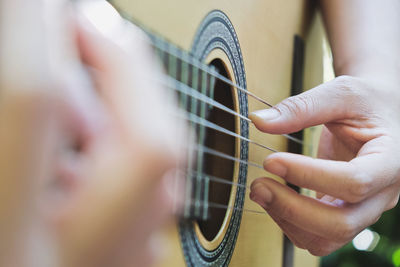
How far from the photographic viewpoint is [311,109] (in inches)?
27.3

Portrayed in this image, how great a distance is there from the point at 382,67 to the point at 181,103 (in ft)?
1.73

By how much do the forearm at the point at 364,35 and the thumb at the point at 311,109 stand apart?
0.51 ft

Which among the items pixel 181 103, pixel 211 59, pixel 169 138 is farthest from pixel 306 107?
pixel 169 138

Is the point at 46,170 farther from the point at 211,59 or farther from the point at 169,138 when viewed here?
the point at 211,59

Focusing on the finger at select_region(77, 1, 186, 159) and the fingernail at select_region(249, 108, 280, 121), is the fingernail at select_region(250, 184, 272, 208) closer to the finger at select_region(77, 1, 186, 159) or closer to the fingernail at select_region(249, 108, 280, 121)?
the fingernail at select_region(249, 108, 280, 121)

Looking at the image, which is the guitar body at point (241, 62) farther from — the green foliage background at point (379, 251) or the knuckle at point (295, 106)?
the green foliage background at point (379, 251)

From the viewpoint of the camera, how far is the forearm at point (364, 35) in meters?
0.92

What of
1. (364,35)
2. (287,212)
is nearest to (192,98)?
(287,212)

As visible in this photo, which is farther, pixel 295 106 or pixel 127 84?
pixel 295 106

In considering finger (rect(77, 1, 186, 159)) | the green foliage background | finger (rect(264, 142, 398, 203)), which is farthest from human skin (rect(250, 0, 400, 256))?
the green foliage background

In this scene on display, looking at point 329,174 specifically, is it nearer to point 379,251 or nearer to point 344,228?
point 344,228

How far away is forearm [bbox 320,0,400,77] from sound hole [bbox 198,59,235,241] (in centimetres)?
29

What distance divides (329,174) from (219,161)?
18 centimetres

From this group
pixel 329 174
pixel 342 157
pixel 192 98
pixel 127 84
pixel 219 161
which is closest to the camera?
pixel 127 84
